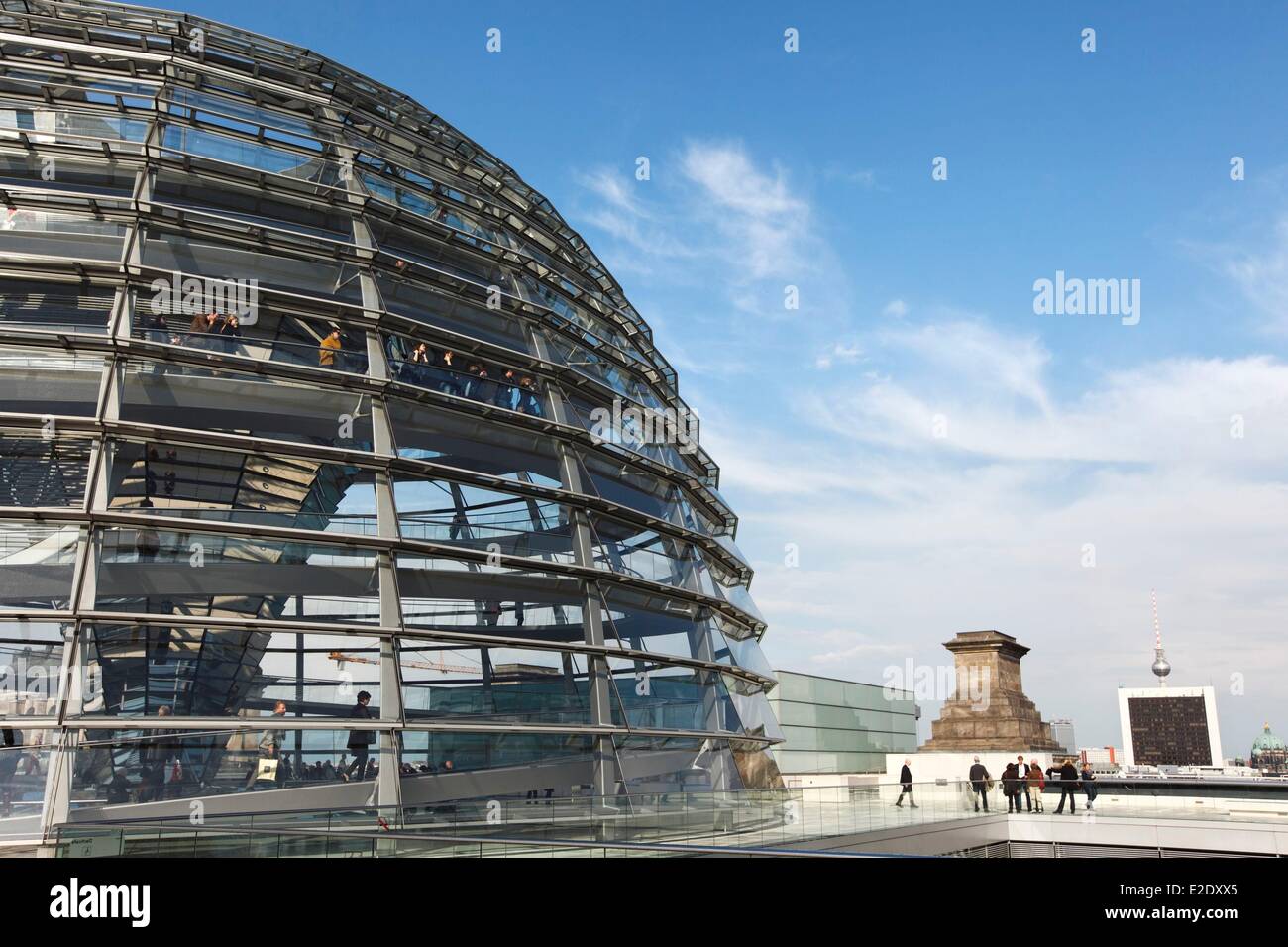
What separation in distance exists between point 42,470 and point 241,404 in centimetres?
293

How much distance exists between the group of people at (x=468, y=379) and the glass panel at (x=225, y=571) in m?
3.39

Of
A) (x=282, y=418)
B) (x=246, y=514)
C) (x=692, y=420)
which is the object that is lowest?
(x=246, y=514)

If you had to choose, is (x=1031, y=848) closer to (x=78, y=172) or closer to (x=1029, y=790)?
(x=1029, y=790)

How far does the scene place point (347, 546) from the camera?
44.8 ft

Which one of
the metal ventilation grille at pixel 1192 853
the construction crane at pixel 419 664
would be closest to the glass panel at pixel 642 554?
the construction crane at pixel 419 664

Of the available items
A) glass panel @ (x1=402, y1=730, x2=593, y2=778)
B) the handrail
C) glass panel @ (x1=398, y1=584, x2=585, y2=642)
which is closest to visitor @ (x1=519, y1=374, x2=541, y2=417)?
glass panel @ (x1=398, y1=584, x2=585, y2=642)

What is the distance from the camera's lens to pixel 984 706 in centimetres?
3600

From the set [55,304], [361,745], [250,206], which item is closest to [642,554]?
[361,745]

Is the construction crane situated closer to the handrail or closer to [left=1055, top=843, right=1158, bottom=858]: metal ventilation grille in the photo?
the handrail

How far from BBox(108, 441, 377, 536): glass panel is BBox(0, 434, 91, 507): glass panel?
64cm
